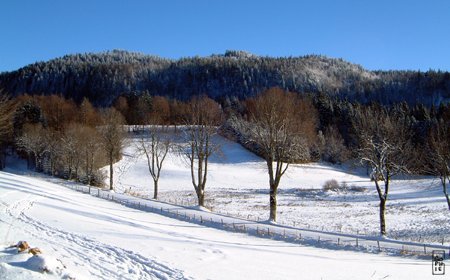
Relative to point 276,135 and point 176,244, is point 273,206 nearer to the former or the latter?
point 276,135

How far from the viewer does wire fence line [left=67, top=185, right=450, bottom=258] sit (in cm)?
2231

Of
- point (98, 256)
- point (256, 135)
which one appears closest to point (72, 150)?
point (256, 135)

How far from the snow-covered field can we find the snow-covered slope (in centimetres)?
981

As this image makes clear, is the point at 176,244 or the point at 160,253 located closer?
the point at 160,253

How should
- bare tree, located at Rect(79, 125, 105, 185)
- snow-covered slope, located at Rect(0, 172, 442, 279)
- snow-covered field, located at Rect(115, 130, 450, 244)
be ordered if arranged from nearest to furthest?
snow-covered slope, located at Rect(0, 172, 442, 279), snow-covered field, located at Rect(115, 130, 450, 244), bare tree, located at Rect(79, 125, 105, 185)

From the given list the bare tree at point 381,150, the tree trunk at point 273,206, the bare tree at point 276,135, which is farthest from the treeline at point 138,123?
the tree trunk at point 273,206

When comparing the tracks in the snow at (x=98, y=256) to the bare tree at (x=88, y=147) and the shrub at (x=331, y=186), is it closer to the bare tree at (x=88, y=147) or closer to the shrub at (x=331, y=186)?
the bare tree at (x=88, y=147)

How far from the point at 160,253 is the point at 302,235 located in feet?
37.1

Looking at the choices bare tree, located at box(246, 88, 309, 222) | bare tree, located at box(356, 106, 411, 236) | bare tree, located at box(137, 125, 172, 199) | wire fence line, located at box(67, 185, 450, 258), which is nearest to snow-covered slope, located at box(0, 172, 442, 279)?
wire fence line, located at box(67, 185, 450, 258)

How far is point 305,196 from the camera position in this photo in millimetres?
58000

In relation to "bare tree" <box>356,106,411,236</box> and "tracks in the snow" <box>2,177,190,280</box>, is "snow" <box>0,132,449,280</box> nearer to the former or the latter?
"tracks in the snow" <box>2,177,190,280</box>

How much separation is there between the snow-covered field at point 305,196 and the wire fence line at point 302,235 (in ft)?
12.7

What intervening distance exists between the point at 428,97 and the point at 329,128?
98793 millimetres

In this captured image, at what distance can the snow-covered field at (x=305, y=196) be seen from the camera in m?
34.0
